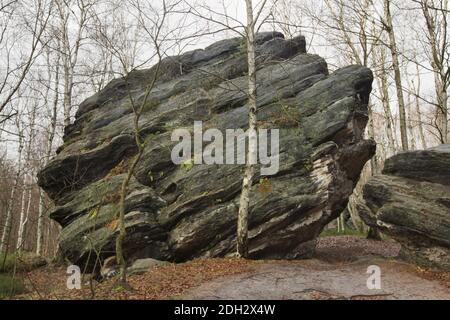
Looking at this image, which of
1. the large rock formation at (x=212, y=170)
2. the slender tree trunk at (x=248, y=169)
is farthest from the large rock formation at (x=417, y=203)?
the slender tree trunk at (x=248, y=169)

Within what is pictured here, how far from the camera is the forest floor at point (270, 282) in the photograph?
8359mm

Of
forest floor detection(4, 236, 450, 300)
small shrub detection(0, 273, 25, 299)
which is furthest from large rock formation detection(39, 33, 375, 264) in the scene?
small shrub detection(0, 273, 25, 299)

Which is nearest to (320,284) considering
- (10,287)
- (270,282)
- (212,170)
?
(270,282)

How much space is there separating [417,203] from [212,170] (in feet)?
22.2

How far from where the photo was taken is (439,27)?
17203mm

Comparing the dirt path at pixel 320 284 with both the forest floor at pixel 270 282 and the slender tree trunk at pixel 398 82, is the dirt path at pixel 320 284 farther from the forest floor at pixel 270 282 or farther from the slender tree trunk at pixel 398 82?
the slender tree trunk at pixel 398 82

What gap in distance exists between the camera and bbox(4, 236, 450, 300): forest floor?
836 cm

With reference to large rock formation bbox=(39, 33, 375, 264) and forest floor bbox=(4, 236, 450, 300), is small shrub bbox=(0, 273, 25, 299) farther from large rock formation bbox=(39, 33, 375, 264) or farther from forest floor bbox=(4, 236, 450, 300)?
large rock formation bbox=(39, 33, 375, 264)

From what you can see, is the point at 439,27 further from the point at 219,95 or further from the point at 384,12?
the point at 219,95

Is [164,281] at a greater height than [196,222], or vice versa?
[196,222]

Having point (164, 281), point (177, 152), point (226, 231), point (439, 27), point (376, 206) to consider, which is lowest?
point (164, 281)

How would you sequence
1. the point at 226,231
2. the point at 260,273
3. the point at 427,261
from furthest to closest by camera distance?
the point at 226,231, the point at 427,261, the point at 260,273

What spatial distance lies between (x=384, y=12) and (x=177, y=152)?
40.5ft

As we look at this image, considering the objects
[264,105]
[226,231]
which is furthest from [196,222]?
[264,105]
